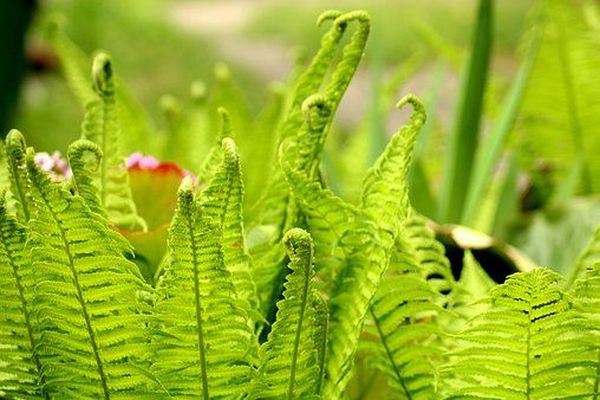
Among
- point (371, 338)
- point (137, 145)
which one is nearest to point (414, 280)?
point (371, 338)

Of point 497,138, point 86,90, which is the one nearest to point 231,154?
point 86,90

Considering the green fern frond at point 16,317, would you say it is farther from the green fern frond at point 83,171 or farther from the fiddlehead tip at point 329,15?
the fiddlehead tip at point 329,15

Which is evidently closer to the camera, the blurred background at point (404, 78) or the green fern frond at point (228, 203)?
the green fern frond at point (228, 203)

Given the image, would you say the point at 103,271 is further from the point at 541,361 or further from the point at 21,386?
the point at 541,361

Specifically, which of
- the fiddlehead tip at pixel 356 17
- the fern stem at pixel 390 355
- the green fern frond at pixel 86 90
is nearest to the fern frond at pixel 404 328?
the fern stem at pixel 390 355

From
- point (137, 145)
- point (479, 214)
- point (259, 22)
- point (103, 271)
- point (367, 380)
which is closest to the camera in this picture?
point (103, 271)

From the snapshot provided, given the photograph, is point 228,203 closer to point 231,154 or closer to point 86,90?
point 231,154

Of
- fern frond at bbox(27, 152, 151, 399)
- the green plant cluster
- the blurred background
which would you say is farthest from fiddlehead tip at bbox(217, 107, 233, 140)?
the blurred background
